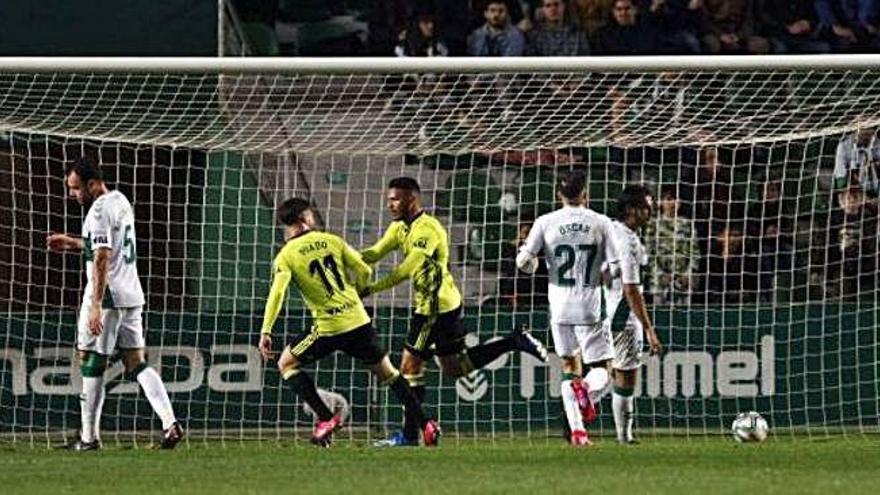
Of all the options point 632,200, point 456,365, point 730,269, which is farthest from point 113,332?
point 730,269

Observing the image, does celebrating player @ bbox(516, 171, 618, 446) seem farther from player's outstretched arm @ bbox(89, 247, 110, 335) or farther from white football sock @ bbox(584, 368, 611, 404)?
player's outstretched arm @ bbox(89, 247, 110, 335)

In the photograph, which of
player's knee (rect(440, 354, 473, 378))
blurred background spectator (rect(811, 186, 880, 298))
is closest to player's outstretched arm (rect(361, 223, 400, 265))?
player's knee (rect(440, 354, 473, 378))

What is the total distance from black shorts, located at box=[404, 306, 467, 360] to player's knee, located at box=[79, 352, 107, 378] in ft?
7.64

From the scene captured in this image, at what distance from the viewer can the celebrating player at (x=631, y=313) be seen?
1747cm

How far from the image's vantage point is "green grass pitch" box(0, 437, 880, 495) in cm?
1226

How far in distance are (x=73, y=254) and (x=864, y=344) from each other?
6.81 m

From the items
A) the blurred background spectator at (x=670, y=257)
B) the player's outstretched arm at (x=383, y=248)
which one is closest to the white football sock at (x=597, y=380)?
the player's outstretched arm at (x=383, y=248)

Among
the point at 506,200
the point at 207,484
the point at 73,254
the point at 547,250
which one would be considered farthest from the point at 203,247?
the point at 207,484

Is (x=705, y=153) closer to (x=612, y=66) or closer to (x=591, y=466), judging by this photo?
(x=612, y=66)

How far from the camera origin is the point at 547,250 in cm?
1717

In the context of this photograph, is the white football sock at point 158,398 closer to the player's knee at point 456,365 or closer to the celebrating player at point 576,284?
the player's knee at point 456,365

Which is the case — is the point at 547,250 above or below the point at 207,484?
above

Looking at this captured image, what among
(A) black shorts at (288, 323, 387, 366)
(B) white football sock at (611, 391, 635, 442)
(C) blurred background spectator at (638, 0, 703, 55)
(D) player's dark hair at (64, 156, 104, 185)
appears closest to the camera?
(D) player's dark hair at (64, 156, 104, 185)

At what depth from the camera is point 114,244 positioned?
17.1 meters
